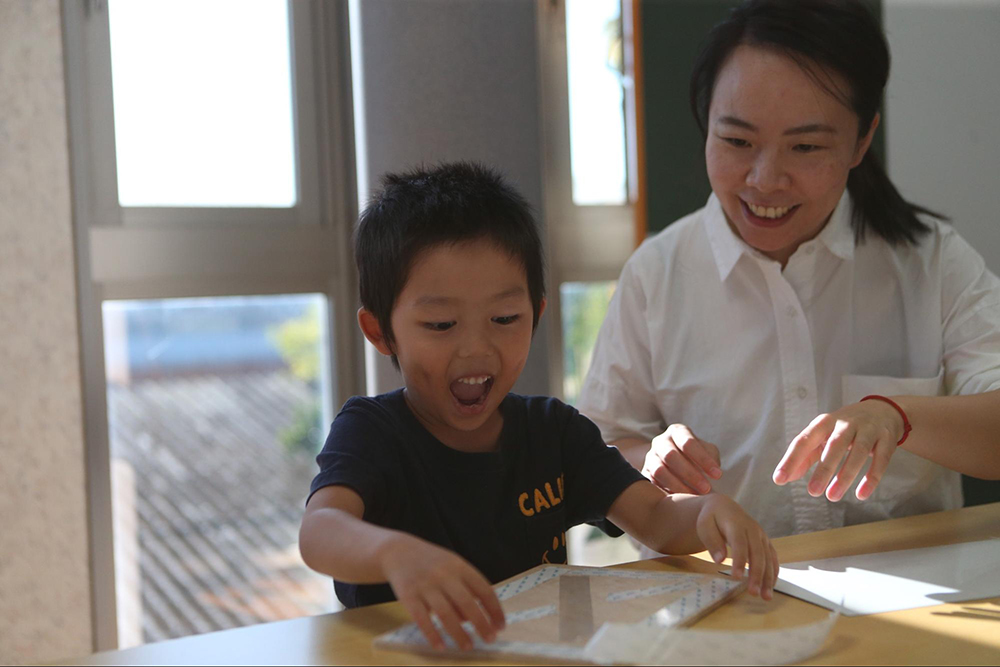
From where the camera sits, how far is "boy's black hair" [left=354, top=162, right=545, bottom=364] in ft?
3.45

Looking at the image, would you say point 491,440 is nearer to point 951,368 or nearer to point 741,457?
point 741,457

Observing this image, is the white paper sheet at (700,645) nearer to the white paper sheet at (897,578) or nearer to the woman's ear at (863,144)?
the white paper sheet at (897,578)

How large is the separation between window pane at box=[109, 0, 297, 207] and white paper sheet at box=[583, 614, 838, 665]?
1.69m

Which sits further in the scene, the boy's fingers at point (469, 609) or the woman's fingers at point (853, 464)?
the woman's fingers at point (853, 464)

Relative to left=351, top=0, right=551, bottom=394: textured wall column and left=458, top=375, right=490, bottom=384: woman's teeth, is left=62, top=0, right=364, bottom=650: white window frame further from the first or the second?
left=458, top=375, right=490, bottom=384: woman's teeth

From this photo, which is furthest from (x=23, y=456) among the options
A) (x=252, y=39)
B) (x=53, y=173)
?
(x=252, y=39)

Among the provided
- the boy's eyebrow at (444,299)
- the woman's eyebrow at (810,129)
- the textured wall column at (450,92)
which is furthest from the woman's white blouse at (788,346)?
the textured wall column at (450,92)

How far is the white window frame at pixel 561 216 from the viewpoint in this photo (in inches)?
97.8

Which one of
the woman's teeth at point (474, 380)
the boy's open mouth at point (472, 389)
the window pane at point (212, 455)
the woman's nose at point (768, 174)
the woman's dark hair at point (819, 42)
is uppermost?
the woman's dark hair at point (819, 42)

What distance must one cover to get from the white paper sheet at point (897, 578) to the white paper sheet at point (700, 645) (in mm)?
129

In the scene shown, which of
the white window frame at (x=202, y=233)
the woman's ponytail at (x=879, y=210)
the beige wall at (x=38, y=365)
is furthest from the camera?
the white window frame at (x=202, y=233)

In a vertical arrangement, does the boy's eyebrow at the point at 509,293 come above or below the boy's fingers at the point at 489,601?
above

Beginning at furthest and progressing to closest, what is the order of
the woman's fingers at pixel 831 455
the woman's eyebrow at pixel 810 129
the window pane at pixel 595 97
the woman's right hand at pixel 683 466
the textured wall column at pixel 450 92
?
the window pane at pixel 595 97, the textured wall column at pixel 450 92, the woman's eyebrow at pixel 810 129, the woman's right hand at pixel 683 466, the woman's fingers at pixel 831 455

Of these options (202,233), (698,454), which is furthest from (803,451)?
(202,233)
